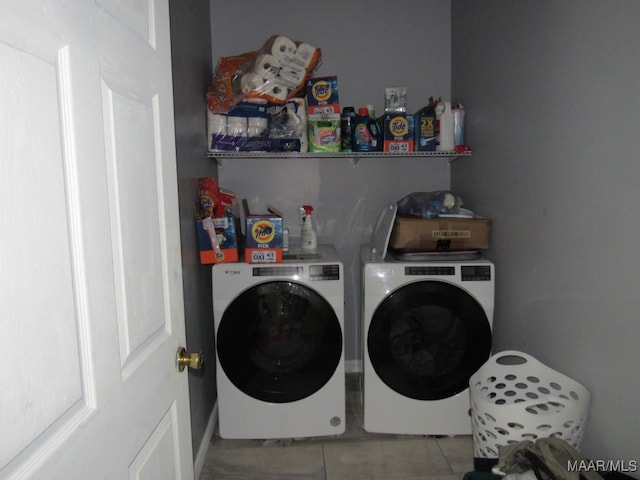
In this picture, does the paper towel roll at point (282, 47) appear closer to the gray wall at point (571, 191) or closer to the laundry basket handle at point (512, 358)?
the gray wall at point (571, 191)

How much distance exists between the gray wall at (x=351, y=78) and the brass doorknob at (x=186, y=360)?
1.56 m

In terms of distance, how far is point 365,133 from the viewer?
7.08 feet

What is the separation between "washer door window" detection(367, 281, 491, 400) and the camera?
182cm

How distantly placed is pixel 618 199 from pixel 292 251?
1380mm

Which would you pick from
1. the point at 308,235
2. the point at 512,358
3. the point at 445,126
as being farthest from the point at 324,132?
the point at 512,358

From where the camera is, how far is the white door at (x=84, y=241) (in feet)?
1.56

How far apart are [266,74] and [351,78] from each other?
0.67 metres

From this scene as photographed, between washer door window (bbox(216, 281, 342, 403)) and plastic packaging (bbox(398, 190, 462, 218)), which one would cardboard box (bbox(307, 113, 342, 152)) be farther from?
washer door window (bbox(216, 281, 342, 403))

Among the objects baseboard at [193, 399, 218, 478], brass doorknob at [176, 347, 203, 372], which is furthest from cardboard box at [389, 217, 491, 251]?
baseboard at [193, 399, 218, 478]

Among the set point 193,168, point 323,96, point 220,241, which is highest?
point 323,96

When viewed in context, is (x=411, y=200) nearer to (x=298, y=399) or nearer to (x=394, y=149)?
(x=394, y=149)

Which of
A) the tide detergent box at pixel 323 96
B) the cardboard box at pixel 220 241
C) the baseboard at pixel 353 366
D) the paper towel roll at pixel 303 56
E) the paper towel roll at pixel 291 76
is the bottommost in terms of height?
the baseboard at pixel 353 366

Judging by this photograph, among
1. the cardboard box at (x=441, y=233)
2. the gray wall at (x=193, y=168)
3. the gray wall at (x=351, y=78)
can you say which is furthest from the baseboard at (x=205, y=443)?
the cardboard box at (x=441, y=233)

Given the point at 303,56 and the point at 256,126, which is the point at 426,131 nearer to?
the point at 303,56
